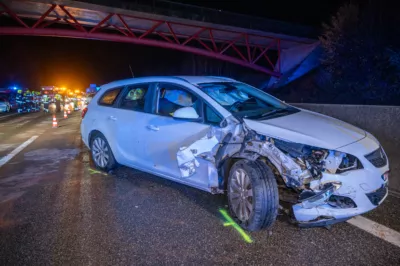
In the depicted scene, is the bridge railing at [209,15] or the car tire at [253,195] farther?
the bridge railing at [209,15]

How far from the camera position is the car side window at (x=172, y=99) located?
4.13m

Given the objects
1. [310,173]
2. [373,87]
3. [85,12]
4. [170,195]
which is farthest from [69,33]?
[310,173]

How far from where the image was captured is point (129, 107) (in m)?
4.82

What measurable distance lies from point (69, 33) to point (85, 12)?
2.05 m

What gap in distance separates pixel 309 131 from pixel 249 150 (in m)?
0.63

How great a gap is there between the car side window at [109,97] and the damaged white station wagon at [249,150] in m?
0.34

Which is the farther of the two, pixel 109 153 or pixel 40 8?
pixel 40 8

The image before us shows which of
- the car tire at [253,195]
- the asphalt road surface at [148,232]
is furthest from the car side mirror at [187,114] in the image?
the asphalt road surface at [148,232]

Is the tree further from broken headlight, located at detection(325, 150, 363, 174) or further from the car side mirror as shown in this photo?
the car side mirror

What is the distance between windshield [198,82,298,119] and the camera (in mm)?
3701

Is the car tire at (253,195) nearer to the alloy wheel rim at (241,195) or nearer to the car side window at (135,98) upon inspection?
the alloy wheel rim at (241,195)

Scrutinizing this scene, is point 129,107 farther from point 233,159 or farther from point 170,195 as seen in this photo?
point 233,159

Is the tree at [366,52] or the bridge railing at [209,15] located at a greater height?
the bridge railing at [209,15]

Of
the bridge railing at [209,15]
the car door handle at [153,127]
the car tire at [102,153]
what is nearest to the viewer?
the car door handle at [153,127]
